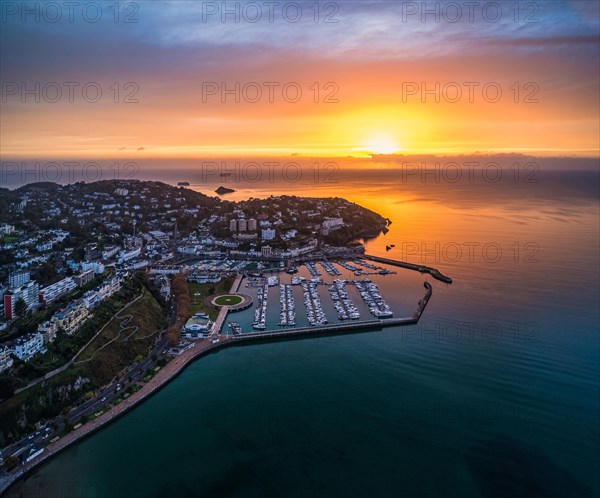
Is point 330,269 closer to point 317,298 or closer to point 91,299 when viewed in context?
point 317,298

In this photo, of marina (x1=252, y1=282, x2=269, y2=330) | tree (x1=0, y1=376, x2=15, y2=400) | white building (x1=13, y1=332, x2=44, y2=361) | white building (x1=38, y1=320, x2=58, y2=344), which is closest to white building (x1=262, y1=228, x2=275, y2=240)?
marina (x1=252, y1=282, x2=269, y2=330)

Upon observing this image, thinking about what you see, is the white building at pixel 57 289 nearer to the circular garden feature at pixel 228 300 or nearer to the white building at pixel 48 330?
the white building at pixel 48 330

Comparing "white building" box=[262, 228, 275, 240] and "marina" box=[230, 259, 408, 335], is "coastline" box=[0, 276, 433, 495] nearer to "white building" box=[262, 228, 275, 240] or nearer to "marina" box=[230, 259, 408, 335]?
"marina" box=[230, 259, 408, 335]

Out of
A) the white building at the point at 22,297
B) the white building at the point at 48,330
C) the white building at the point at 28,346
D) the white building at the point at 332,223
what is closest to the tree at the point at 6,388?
the white building at the point at 28,346

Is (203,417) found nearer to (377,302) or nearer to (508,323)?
(377,302)

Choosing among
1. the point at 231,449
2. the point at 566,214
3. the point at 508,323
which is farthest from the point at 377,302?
the point at 566,214

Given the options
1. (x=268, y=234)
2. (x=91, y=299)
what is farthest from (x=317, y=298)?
(x=268, y=234)
